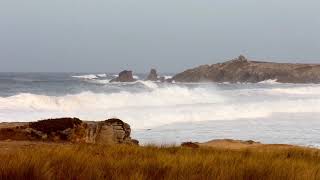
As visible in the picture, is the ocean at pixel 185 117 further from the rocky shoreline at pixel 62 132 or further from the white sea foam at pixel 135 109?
the rocky shoreline at pixel 62 132

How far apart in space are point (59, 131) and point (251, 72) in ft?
386

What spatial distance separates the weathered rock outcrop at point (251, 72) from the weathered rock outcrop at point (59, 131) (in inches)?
4209

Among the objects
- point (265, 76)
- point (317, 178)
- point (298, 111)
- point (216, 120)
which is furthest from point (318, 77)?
point (317, 178)

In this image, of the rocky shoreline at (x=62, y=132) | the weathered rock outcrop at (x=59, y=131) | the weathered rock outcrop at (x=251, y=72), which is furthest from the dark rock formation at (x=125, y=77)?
the weathered rock outcrop at (x=59, y=131)

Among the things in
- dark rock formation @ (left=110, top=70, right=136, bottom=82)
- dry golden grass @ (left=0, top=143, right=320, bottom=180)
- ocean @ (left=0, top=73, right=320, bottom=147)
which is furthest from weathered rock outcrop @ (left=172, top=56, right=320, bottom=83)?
dry golden grass @ (left=0, top=143, right=320, bottom=180)

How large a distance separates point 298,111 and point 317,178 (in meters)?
32.0

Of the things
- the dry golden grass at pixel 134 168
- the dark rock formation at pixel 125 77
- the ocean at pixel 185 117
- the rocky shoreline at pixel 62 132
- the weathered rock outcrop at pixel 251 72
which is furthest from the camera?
the weathered rock outcrop at pixel 251 72

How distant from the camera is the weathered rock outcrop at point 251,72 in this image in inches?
4722

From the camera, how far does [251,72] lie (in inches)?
5010

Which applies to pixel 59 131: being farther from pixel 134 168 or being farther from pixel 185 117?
pixel 185 117

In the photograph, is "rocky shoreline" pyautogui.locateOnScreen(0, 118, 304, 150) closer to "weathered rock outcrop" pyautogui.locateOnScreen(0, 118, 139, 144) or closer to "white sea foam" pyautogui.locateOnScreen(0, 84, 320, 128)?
"weathered rock outcrop" pyautogui.locateOnScreen(0, 118, 139, 144)

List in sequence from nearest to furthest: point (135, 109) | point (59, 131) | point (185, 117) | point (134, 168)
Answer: point (134, 168) < point (59, 131) < point (185, 117) < point (135, 109)

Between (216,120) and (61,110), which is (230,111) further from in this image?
(61,110)

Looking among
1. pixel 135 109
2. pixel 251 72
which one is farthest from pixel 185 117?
pixel 251 72
